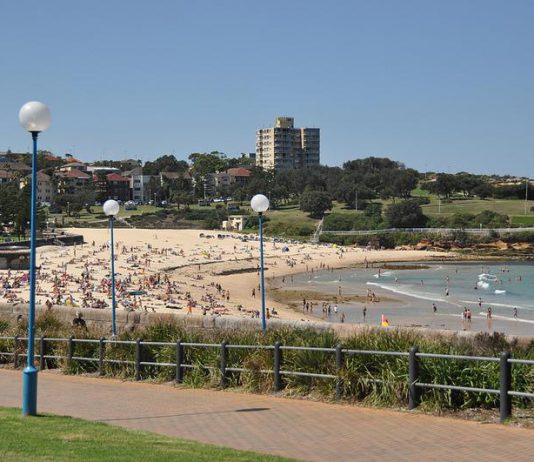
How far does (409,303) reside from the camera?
151ft

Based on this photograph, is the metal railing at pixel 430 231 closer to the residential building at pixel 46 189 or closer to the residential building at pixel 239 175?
the residential building at pixel 46 189

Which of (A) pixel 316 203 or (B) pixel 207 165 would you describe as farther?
(B) pixel 207 165

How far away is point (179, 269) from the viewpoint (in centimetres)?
6862

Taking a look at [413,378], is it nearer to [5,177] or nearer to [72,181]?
[5,177]

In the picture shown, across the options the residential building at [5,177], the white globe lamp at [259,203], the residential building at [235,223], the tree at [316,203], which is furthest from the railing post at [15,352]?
the residential building at [5,177]

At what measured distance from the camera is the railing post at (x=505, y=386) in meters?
8.30

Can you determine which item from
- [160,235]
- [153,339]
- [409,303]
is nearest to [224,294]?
[409,303]

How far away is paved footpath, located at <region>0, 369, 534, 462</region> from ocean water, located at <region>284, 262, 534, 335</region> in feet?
78.9

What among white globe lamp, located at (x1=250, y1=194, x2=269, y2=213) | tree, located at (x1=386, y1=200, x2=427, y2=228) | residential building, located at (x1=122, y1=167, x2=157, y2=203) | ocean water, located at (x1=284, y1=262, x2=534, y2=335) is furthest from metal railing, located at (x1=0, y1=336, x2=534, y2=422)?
residential building, located at (x1=122, y1=167, x2=157, y2=203)

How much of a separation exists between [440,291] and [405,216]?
59.5m

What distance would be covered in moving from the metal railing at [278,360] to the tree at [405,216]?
100m

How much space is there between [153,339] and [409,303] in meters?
34.8

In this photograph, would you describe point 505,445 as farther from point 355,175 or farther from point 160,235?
point 355,175

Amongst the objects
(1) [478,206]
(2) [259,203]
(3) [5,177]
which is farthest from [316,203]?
(2) [259,203]
